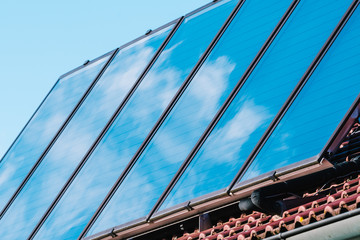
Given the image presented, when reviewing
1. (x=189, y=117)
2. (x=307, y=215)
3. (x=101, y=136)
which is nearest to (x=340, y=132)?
(x=307, y=215)

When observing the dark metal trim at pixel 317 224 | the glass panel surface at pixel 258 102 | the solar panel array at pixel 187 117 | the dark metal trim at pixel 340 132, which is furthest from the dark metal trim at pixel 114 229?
the dark metal trim at pixel 340 132

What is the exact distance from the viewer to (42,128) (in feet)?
40.1

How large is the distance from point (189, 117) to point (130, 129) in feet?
3.31

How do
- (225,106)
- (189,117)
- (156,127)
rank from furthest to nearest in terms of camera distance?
(156,127)
(189,117)
(225,106)

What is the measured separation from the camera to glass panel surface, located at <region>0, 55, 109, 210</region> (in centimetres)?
1163

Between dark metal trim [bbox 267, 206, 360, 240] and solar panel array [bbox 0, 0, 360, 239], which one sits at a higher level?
solar panel array [bbox 0, 0, 360, 239]

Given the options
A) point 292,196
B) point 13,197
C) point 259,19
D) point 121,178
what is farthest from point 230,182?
point 13,197

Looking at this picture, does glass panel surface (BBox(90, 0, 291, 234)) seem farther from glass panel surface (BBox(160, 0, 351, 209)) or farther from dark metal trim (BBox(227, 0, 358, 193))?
dark metal trim (BBox(227, 0, 358, 193))

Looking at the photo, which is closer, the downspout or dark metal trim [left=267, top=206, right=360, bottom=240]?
dark metal trim [left=267, top=206, right=360, bottom=240]

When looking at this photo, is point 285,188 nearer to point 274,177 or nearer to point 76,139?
point 274,177

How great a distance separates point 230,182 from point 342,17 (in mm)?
2123

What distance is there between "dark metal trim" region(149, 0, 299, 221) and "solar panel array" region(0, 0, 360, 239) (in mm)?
13

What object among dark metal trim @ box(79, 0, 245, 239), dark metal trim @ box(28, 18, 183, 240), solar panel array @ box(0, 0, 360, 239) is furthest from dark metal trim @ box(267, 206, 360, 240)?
dark metal trim @ box(28, 18, 183, 240)

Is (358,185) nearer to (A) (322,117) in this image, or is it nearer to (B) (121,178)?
(A) (322,117)
